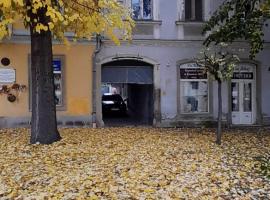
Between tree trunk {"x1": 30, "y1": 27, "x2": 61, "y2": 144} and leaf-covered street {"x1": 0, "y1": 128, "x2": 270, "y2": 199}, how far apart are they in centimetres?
44

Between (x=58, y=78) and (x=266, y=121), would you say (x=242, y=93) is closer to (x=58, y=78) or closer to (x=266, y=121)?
(x=266, y=121)

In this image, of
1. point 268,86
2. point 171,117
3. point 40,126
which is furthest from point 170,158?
point 268,86

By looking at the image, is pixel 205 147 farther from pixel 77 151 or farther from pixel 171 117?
pixel 171 117

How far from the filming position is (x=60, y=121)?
60.5 ft

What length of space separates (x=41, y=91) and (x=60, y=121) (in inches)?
250

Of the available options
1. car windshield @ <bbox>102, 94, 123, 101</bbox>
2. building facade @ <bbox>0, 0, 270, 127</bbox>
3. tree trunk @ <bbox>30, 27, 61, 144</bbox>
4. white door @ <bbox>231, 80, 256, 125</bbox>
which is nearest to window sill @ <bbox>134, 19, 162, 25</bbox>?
building facade @ <bbox>0, 0, 270, 127</bbox>

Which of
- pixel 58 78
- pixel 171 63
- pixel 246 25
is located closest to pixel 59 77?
pixel 58 78

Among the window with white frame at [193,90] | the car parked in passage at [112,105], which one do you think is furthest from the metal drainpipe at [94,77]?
the car parked in passage at [112,105]

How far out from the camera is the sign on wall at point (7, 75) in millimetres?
18016

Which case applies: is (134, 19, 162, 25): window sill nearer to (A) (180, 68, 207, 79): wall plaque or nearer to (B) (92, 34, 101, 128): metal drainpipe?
(B) (92, 34, 101, 128): metal drainpipe

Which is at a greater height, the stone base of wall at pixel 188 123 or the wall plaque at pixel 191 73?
the wall plaque at pixel 191 73

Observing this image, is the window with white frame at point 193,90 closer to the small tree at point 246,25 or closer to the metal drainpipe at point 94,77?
the small tree at point 246,25

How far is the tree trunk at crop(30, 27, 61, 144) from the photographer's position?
1224 centimetres

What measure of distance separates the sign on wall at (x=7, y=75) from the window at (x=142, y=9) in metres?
5.79
